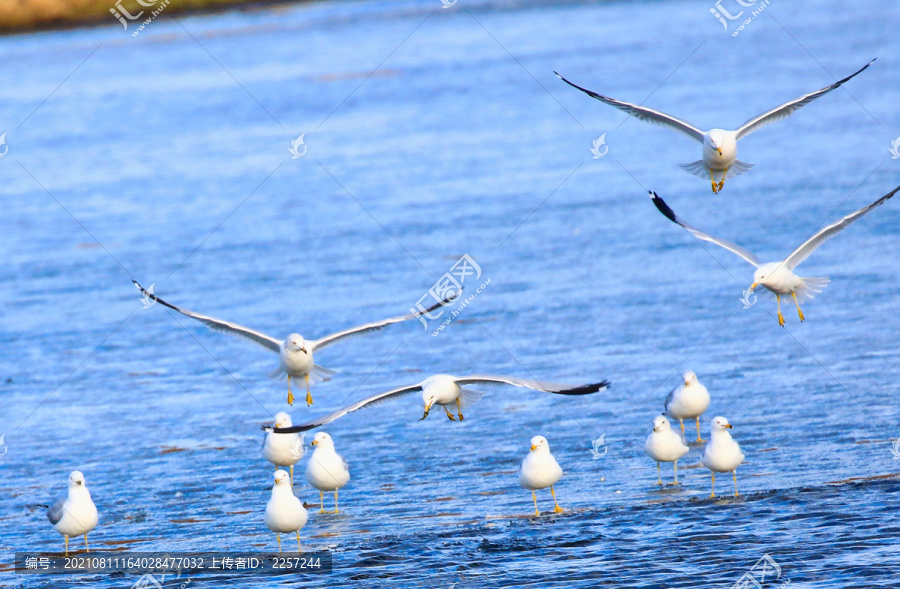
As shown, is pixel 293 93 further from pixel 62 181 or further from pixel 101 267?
pixel 101 267

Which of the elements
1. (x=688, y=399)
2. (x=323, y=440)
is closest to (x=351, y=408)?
(x=323, y=440)

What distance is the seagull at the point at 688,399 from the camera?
12.3 metres

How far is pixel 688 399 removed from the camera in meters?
12.3

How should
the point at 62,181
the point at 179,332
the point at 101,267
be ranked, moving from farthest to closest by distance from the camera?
the point at 62,181
the point at 101,267
the point at 179,332

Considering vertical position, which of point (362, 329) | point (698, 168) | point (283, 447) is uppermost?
point (698, 168)

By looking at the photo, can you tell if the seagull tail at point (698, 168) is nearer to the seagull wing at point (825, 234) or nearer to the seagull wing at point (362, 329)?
the seagull wing at point (825, 234)

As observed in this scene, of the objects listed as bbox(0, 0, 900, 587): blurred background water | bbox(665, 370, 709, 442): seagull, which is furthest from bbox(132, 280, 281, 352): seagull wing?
bbox(665, 370, 709, 442): seagull

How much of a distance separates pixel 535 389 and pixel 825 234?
9.48ft

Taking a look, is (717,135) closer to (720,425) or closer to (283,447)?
(720,425)

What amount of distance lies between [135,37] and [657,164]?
43.5 m

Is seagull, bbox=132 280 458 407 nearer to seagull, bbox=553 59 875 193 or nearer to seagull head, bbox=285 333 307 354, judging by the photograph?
seagull head, bbox=285 333 307 354

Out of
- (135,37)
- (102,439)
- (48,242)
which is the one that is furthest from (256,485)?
(135,37)

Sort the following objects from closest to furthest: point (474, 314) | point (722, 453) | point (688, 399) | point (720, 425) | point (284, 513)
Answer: point (284, 513) → point (722, 453) → point (720, 425) → point (688, 399) → point (474, 314)

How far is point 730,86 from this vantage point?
33.8m
